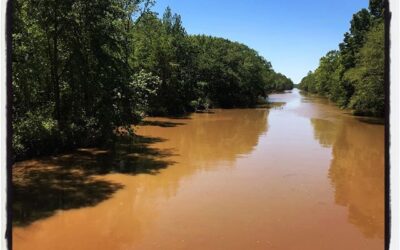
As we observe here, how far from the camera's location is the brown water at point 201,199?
30.3 feet

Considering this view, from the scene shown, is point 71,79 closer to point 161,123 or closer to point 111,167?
point 111,167

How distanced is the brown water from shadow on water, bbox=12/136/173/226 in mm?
33

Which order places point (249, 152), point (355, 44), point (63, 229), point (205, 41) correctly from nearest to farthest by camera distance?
point (63, 229), point (249, 152), point (355, 44), point (205, 41)

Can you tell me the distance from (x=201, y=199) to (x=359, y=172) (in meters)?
8.07

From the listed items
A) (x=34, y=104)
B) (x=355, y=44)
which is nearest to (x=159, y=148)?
(x=34, y=104)

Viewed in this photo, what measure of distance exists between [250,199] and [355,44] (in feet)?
131

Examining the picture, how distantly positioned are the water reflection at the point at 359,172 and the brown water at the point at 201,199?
45 mm

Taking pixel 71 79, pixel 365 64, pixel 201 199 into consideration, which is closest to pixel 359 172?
pixel 201 199

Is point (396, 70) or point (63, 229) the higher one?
point (396, 70)

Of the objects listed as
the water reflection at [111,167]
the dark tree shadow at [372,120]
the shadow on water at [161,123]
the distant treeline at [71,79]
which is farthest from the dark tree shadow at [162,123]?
the dark tree shadow at [372,120]

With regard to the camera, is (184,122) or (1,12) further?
(184,122)

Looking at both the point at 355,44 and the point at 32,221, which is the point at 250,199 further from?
the point at 355,44

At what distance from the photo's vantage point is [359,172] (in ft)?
55.7

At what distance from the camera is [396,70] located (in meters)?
1.38
